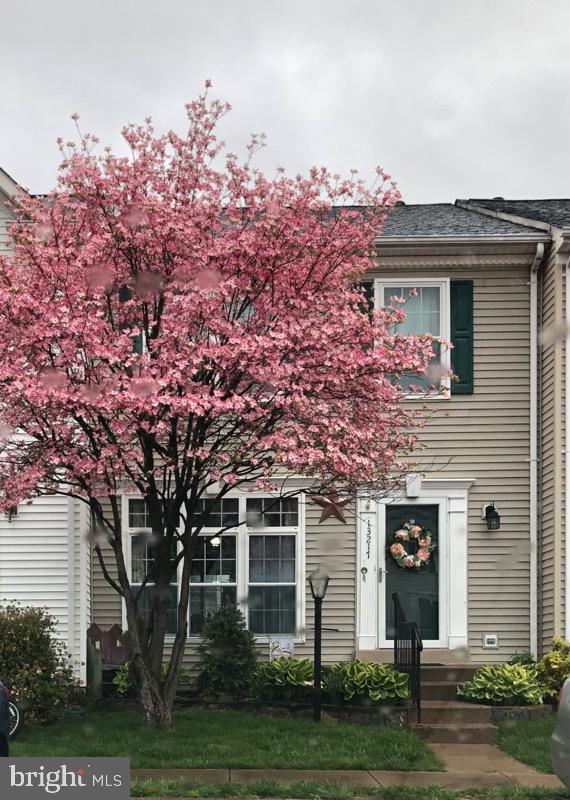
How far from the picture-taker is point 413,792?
32.0 feet

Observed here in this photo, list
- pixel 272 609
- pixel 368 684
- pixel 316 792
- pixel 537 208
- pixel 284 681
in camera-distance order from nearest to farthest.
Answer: pixel 316 792
pixel 368 684
pixel 284 681
pixel 272 609
pixel 537 208

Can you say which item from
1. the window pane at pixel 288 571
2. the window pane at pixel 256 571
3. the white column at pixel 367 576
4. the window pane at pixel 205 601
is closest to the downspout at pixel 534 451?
the white column at pixel 367 576

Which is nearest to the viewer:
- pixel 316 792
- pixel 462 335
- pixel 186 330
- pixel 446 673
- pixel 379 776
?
pixel 316 792

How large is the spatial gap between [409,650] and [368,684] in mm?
689

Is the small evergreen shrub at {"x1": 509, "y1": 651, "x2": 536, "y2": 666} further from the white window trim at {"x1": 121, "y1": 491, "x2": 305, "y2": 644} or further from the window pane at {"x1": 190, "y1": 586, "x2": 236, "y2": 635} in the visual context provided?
the window pane at {"x1": 190, "y1": 586, "x2": 236, "y2": 635}

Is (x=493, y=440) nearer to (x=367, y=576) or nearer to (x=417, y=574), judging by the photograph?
(x=417, y=574)

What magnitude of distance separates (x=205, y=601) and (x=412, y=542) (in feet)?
9.21

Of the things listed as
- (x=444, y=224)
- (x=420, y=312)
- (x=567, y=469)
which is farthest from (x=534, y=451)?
(x=444, y=224)

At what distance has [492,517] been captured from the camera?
15750 mm

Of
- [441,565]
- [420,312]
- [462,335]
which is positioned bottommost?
[441,565]

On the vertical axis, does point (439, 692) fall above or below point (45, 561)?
below

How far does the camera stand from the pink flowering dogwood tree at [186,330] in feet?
37.4

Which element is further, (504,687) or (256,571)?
(256,571)

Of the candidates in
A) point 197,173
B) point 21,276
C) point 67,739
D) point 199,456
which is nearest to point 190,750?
point 67,739
